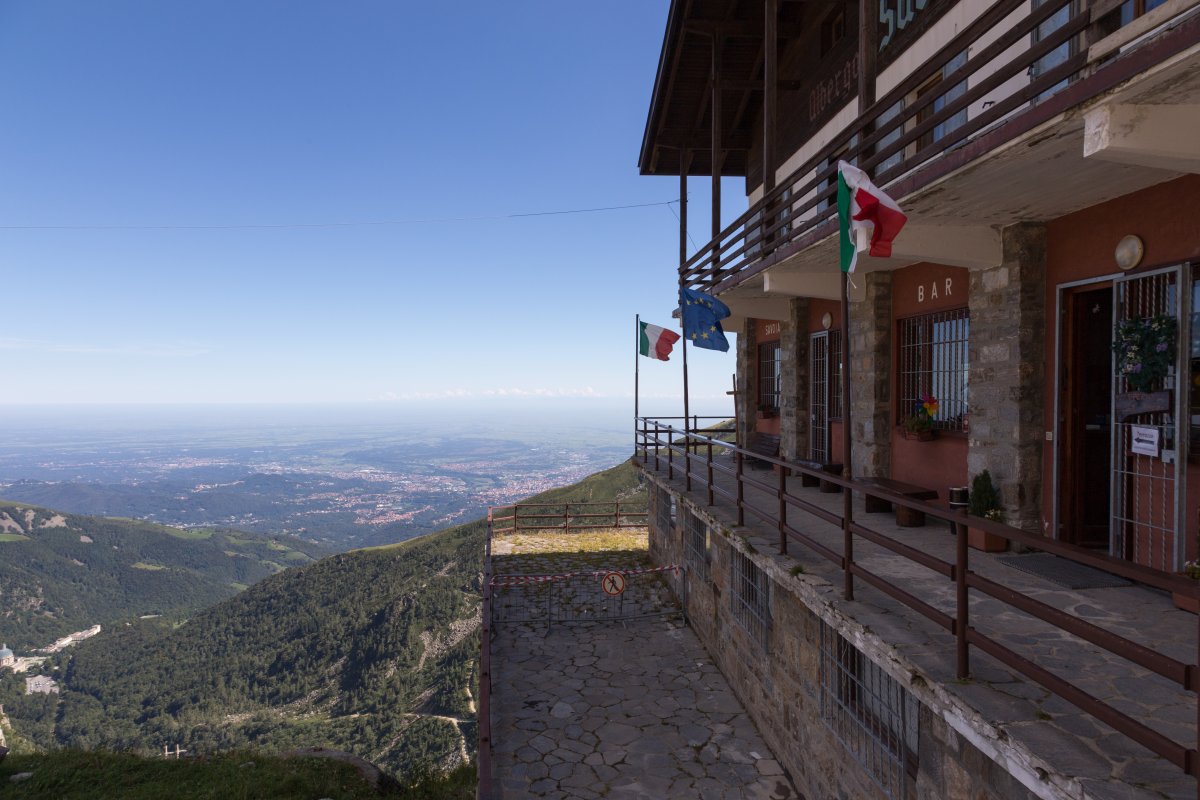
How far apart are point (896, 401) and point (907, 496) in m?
2.47

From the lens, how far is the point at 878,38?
399 inches

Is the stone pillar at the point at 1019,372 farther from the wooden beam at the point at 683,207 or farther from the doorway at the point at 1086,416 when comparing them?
the wooden beam at the point at 683,207

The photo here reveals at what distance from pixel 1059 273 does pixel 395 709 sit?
53.1 metres

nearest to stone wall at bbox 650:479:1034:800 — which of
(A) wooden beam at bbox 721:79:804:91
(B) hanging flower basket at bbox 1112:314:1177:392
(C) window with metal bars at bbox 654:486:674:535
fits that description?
(C) window with metal bars at bbox 654:486:674:535

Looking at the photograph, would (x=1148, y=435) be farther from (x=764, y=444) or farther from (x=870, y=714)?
(x=764, y=444)

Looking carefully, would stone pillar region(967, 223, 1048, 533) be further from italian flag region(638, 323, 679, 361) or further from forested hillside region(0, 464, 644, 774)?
forested hillside region(0, 464, 644, 774)

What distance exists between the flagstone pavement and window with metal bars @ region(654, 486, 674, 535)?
285cm

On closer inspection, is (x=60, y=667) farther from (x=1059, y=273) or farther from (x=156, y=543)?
(x=1059, y=273)

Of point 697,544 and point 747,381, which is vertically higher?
point 747,381

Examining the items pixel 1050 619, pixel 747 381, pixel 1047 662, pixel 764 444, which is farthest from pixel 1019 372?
pixel 747 381

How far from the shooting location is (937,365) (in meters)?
8.88

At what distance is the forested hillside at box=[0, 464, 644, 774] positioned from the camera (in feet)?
158

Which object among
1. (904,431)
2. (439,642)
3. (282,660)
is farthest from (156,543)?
(904,431)

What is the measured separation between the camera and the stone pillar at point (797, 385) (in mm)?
12914
